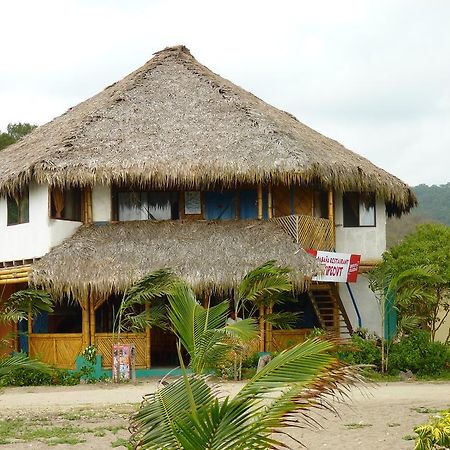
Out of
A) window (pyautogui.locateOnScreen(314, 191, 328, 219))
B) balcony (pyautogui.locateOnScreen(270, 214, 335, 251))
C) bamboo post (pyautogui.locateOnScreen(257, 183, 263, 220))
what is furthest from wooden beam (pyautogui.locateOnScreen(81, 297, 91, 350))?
window (pyautogui.locateOnScreen(314, 191, 328, 219))

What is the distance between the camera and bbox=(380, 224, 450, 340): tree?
680 inches

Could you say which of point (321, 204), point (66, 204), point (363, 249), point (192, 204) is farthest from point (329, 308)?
point (66, 204)

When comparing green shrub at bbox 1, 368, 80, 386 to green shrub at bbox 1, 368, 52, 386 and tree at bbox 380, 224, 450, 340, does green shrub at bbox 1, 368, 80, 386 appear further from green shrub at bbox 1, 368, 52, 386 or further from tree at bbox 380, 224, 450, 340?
tree at bbox 380, 224, 450, 340

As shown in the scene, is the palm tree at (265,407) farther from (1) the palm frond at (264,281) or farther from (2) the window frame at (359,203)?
(2) the window frame at (359,203)

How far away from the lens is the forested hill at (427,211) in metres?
50.1

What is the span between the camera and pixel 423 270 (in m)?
16.4

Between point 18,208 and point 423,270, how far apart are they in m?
9.50

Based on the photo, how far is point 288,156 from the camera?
1912 centimetres

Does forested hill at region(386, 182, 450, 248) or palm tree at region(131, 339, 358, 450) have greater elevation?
forested hill at region(386, 182, 450, 248)

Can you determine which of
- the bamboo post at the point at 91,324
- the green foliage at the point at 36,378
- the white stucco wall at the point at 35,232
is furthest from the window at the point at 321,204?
the green foliage at the point at 36,378

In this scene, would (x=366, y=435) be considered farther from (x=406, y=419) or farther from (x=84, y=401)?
(x=84, y=401)

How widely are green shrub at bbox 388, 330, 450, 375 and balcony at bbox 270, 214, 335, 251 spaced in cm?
317

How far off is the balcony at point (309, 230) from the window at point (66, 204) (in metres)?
4.58

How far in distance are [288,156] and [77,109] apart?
306 inches
